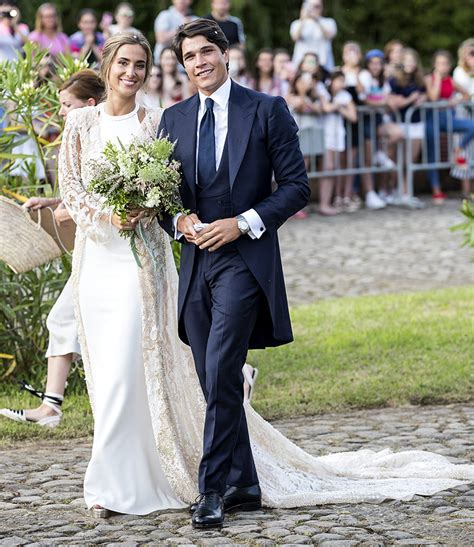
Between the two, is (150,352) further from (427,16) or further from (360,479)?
(427,16)

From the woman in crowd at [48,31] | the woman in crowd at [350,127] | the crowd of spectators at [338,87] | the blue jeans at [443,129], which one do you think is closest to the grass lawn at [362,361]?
the crowd of spectators at [338,87]

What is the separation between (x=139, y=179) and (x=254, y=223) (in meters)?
0.51

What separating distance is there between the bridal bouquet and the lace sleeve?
37 cm

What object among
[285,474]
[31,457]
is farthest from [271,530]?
[31,457]

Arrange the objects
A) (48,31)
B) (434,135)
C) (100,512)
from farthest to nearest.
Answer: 1. (434,135)
2. (48,31)
3. (100,512)

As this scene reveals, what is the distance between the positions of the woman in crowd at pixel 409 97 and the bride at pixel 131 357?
12.6 m

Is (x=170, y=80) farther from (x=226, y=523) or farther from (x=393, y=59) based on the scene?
(x=226, y=523)

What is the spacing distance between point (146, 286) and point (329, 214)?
38.5 ft

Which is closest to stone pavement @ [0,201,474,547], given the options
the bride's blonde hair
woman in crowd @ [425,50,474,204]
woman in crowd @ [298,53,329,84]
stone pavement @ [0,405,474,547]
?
stone pavement @ [0,405,474,547]

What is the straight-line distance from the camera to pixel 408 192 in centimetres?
1900

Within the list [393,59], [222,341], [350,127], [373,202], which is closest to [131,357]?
[222,341]

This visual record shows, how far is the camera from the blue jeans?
754 inches

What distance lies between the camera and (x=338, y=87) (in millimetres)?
17641

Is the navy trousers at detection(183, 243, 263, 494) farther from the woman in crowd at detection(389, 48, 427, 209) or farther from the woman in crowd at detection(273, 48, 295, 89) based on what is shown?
the woman in crowd at detection(389, 48, 427, 209)
